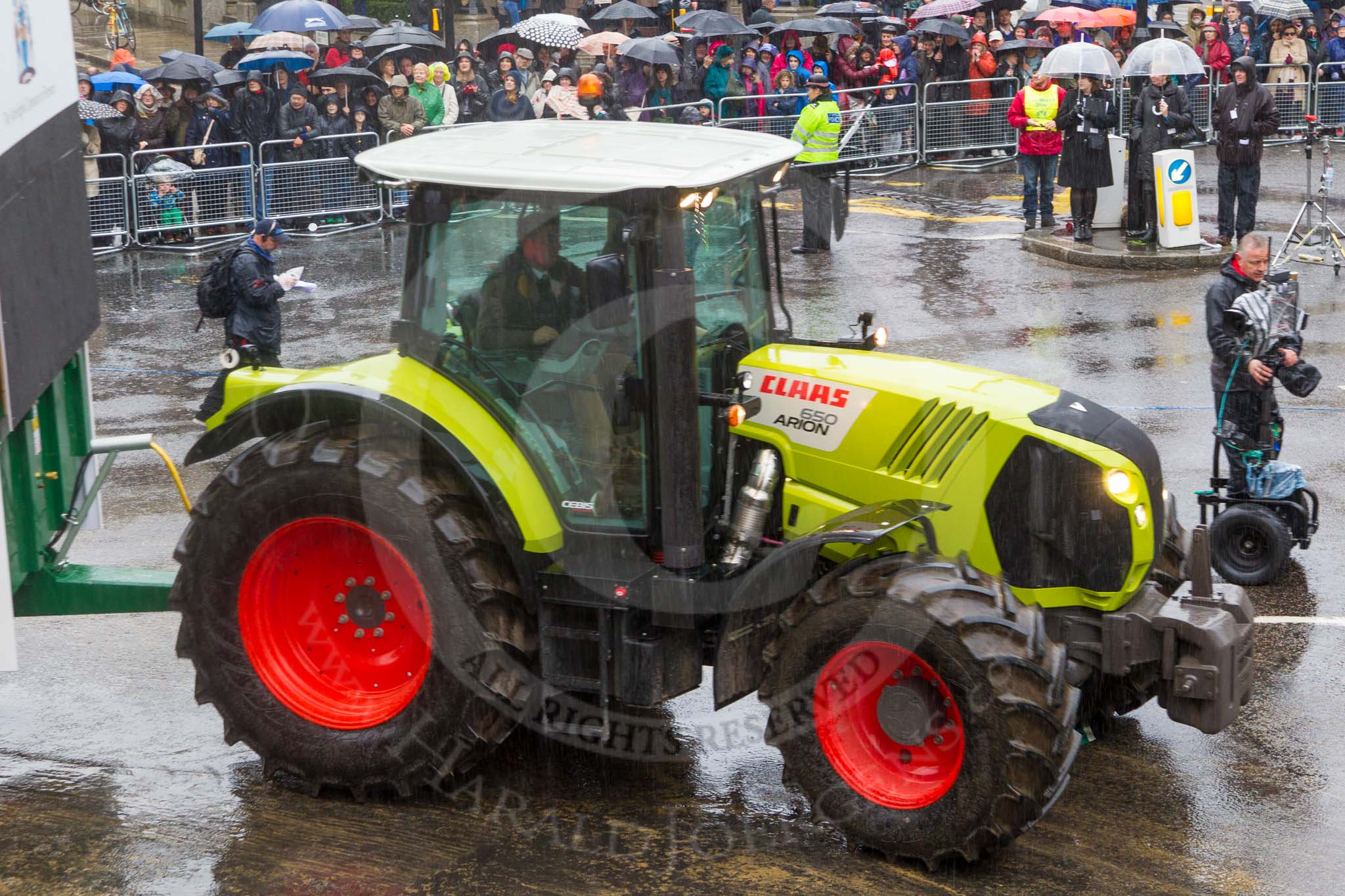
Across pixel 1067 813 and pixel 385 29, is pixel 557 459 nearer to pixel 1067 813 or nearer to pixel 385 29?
pixel 1067 813

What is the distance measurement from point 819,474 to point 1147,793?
1808mm

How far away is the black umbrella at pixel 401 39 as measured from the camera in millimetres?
22875

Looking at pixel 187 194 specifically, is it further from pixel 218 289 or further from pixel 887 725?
pixel 887 725

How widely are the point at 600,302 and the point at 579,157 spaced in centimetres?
61

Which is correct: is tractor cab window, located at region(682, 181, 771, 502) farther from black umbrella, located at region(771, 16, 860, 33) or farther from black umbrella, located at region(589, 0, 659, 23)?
black umbrella, located at region(589, 0, 659, 23)

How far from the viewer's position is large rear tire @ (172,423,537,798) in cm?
587

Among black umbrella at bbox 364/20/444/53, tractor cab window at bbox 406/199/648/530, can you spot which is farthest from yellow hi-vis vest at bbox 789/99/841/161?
tractor cab window at bbox 406/199/648/530

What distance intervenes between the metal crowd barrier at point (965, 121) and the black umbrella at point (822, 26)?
5.15ft

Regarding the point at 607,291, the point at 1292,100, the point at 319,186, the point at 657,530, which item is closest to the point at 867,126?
the point at 1292,100

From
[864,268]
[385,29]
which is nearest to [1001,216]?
[864,268]

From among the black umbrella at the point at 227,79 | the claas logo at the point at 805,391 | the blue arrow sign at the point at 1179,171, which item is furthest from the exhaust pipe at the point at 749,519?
the black umbrella at the point at 227,79

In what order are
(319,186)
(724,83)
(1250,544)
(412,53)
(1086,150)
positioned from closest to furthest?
(1250,544)
(1086,150)
(319,186)
(724,83)
(412,53)

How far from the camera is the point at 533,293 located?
593cm

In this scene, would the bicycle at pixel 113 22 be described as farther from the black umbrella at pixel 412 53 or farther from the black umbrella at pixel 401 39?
the black umbrella at pixel 412 53
